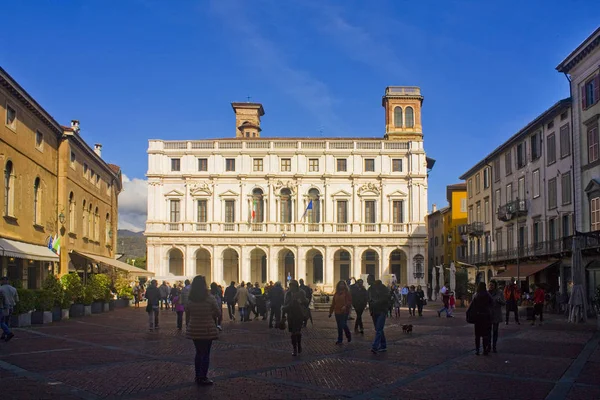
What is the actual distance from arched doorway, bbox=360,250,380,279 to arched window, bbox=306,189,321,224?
5.65m

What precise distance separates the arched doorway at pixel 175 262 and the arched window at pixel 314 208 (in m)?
12.6

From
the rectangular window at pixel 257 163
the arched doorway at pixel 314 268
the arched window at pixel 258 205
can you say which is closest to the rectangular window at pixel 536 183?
the arched doorway at pixel 314 268

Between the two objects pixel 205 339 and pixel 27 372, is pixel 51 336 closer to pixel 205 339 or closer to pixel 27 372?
pixel 27 372

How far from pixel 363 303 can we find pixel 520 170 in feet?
91.1

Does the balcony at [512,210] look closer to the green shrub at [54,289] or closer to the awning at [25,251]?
the awning at [25,251]

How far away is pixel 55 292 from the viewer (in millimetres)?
24812

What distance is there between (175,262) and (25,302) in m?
40.2

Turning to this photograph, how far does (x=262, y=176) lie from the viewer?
60969 mm

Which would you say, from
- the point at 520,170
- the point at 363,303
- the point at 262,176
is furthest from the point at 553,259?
the point at 262,176

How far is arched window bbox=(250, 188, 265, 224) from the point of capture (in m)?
61.3

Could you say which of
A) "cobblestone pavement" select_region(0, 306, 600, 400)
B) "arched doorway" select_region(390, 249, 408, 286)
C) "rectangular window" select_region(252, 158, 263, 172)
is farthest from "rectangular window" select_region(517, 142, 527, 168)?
"rectangular window" select_region(252, 158, 263, 172)

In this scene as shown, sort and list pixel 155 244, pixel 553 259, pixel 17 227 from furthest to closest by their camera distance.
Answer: pixel 155 244 → pixel 553 259 → pixel 17 227

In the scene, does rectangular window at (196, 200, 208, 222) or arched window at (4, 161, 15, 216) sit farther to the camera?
rectangular window at (196, 200, 208, 222)

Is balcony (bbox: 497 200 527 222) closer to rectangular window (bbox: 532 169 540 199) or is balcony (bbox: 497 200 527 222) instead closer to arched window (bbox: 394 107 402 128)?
rectangular window (bbox: 532 169 540 199)
